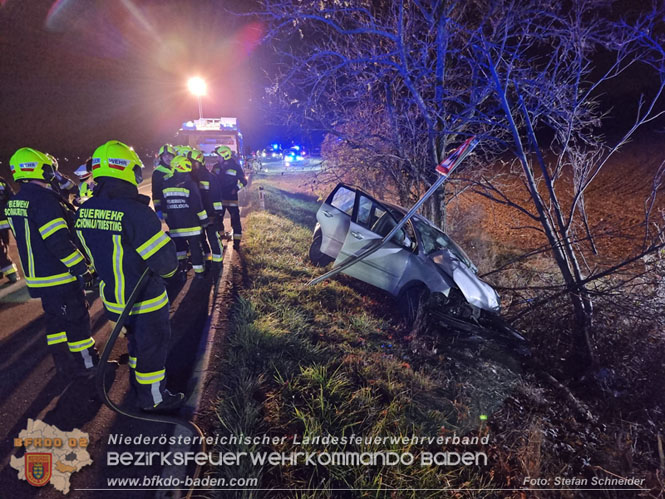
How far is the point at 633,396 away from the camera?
3498mm

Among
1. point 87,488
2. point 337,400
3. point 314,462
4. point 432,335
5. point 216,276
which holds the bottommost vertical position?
point 87,488

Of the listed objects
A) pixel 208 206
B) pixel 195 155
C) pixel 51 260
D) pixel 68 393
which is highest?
pixel 195 155

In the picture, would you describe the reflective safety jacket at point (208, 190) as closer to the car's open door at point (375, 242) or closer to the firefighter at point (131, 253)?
the car's open door at point (375, 242)

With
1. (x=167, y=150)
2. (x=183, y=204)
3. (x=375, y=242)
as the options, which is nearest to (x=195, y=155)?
(x=167, y=150)

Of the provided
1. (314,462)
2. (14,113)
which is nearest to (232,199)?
(314,462)

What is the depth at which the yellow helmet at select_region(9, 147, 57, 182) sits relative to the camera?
2.77m

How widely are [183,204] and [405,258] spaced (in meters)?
3.64

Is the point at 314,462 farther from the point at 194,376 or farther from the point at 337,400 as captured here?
the point at 194,376

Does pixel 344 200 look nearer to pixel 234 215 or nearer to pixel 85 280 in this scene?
pixel 234 215

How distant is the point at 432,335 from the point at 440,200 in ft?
11.1

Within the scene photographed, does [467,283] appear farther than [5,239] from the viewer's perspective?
No

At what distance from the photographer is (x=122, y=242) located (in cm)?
224

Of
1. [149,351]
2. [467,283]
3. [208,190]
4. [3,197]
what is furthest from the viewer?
[208,190]

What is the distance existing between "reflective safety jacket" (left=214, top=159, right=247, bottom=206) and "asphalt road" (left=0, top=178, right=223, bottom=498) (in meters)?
3.30
